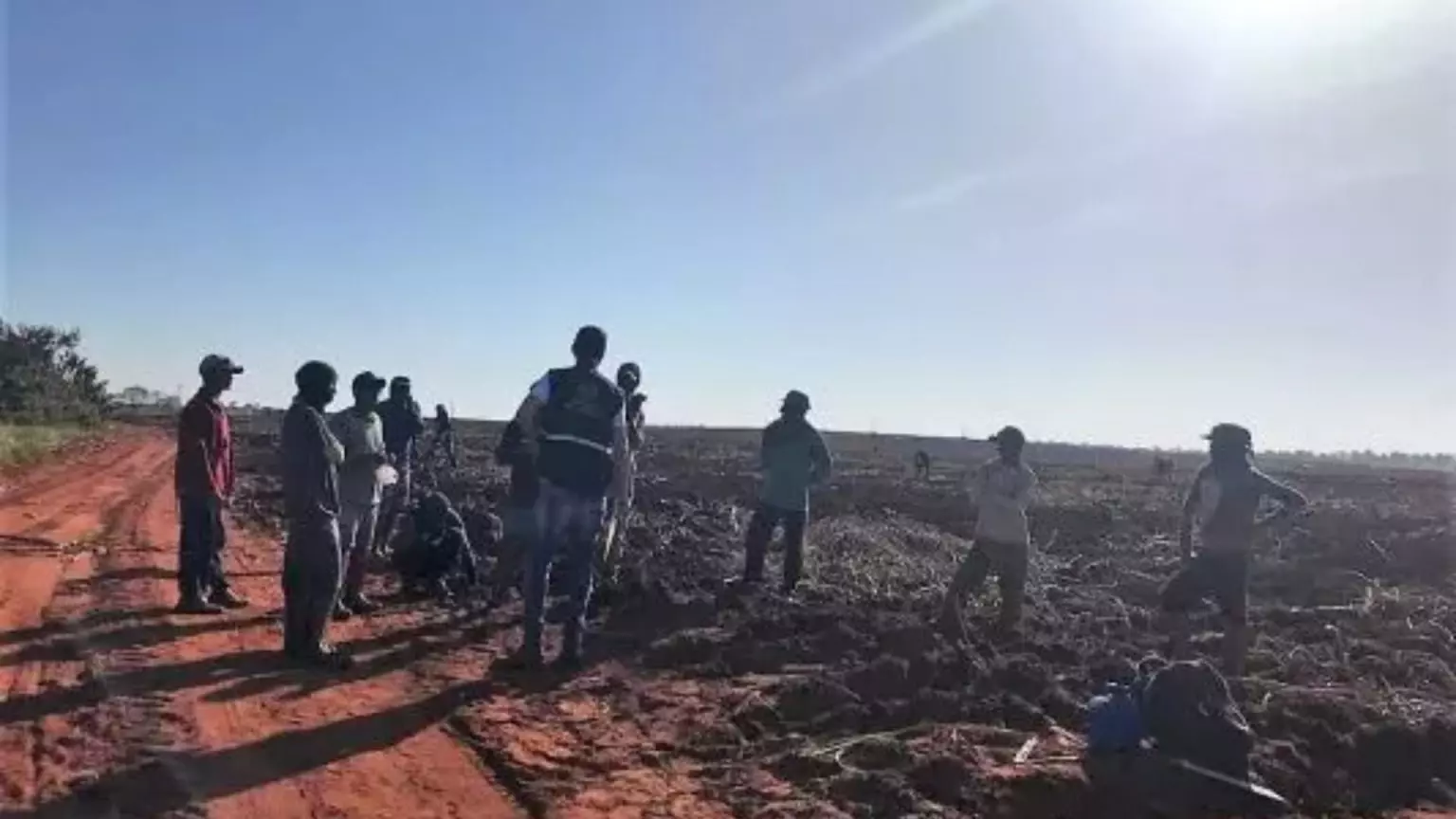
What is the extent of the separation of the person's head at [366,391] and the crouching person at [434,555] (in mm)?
2027

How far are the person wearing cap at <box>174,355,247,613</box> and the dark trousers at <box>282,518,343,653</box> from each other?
189 cm

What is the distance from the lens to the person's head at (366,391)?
29.4 ft

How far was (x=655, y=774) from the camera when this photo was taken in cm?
582

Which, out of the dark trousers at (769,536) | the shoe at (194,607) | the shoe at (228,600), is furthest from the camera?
the dark trousers at (769,536)

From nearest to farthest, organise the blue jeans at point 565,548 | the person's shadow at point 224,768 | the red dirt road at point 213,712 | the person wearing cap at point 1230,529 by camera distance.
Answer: the person's shadow at point 224,768 → the red dirt road at point 213,712 → the blue jeans at point 565,548 → the person wearing cap at point 1230,529

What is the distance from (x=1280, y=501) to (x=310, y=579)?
626 centimetres

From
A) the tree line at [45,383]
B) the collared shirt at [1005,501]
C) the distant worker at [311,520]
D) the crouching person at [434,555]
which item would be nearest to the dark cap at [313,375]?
the distant worker at [311,520]

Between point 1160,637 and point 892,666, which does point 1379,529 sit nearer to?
point 1160,637

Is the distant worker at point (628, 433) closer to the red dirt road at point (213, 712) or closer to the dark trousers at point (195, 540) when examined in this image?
the red dirt road at point (213, 712)

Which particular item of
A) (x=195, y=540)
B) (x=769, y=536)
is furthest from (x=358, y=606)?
(x=769, y=536)

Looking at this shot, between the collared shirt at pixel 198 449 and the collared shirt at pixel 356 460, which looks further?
the collared shirt at pixel 198 449

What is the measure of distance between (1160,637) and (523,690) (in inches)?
220

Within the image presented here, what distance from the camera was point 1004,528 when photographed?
31.4 ft

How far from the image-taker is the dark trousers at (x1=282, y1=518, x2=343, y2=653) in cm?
746
